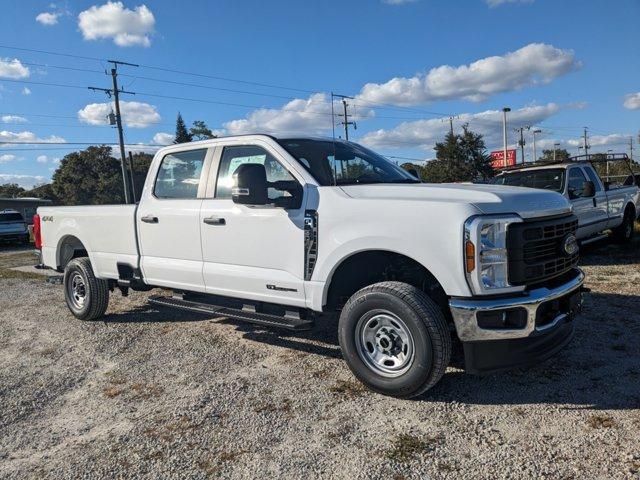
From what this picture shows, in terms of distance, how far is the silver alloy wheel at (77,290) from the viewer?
265 inches

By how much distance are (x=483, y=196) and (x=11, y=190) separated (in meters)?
108

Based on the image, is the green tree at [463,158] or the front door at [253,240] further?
the green tree at [463,158]

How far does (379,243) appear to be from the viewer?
151 inches

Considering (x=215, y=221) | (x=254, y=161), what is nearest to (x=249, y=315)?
(x=215, y=221)

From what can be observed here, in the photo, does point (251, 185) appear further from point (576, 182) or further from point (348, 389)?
point (576, 182)

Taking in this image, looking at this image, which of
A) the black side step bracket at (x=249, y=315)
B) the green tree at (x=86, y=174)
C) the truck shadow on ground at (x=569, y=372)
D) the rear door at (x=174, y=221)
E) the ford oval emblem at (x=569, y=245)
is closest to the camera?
the truck shadow on ground at (x=569, y=372)

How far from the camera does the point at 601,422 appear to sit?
3312 millimetres

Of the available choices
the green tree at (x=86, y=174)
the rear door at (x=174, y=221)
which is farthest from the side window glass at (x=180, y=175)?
the green tree at (x=86, y=174)

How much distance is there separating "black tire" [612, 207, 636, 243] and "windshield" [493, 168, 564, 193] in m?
2.99

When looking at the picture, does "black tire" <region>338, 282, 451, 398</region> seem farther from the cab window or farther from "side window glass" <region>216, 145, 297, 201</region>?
the cab window

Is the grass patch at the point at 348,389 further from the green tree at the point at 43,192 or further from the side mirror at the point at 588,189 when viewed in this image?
the green tree at the point at 43,192

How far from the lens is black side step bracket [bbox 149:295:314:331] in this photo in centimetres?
435

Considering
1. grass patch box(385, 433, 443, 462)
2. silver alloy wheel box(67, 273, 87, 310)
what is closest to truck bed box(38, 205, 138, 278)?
silver alloy wheel box(67, 273, 87, 310)

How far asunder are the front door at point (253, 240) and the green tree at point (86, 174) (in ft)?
214
